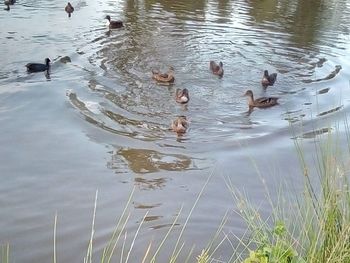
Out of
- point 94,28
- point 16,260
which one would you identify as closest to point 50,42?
point 94,28

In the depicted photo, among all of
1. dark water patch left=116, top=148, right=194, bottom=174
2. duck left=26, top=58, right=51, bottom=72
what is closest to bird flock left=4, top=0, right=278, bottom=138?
duck left=26, top=58, right=51, bottom=72

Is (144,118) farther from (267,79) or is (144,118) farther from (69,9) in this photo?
(69,9)

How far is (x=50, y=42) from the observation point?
13812mm

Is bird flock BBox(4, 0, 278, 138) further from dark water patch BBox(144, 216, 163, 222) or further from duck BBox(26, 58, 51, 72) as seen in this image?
dark water patch BBox(144, 216, 163, 222)

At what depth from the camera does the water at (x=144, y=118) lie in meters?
6.52

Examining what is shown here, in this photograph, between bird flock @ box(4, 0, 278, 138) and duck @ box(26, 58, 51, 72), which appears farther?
duck @ box(26, 58, 51, 72)

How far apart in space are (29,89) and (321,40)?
8828 millimetres

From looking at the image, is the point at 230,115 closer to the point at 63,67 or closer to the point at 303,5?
the point at 63,67

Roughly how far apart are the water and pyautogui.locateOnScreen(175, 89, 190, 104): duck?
197 mm

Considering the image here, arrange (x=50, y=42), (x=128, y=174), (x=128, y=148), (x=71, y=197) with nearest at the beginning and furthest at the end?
(x=71, y=197) → (x=128, y=174) → (x=128, y=148) → (x=50, y=42)

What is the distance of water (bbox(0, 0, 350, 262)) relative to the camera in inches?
257

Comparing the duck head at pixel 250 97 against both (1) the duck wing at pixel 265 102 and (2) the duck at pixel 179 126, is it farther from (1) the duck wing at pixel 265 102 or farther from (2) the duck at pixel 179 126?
(2) the duck at pixel 179 126

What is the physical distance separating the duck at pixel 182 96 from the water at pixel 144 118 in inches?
7.8

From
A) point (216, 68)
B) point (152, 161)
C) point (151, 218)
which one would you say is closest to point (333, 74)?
point (216, 68)
